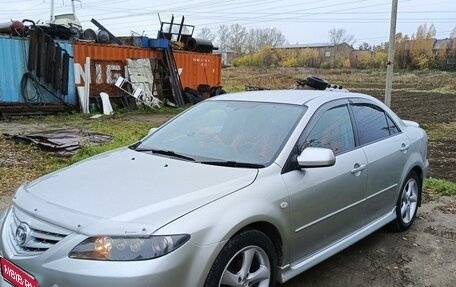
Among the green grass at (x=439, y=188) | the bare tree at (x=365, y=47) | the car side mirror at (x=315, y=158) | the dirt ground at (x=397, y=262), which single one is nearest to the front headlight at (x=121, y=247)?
the car side mirror at (x=315, y=158)

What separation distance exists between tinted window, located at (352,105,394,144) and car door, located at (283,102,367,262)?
177 mm

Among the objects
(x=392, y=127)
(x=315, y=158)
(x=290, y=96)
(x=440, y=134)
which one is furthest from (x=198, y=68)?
(x=315, y=158)

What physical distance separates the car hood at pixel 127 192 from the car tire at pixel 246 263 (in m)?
0.31

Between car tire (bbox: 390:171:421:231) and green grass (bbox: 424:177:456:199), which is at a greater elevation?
car tire (bbox: 390:171:421:231)

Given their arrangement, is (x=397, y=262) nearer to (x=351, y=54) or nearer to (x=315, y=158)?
(x=315, y=158)

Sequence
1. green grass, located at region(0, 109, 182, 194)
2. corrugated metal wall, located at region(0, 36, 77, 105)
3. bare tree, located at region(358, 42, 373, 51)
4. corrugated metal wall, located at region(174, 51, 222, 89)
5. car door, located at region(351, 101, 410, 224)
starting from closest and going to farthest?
car door, located at region(351, 101, 410, 224), green grass, located at region(0, 109, 182, 194), corrugated metal wall, located at region(0, 36, 77, 105), corrugated metal wall, located at region(174, 51, 222, 89), bare tree, located at region(358, 42, 373, 51)

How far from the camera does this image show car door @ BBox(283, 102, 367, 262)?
10.3ft

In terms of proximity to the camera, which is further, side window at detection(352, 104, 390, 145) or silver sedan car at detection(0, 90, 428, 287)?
side window at detection(352, 104, 390, 145)

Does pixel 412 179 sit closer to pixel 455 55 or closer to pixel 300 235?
pixel 300 235

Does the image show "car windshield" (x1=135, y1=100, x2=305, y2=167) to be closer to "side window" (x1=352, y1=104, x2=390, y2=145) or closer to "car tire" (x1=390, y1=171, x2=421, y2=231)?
"side window" (x1=352, y1=104, x2=390, y2=145)

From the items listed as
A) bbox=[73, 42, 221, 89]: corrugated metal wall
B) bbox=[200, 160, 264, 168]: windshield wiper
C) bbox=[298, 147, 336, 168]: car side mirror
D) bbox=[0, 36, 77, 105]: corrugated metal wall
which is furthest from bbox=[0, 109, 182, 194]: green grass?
bbox=[298, 147, 336, 168]: car side mirror

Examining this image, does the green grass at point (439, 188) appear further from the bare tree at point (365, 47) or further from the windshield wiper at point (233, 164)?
the bare tree at point (365, 47)

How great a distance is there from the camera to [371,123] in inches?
168

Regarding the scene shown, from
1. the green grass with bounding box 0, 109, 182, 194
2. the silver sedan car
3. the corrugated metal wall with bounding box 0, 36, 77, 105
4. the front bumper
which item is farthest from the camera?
the corrugated metal wall with bounding box 0, 36, 77, 105
